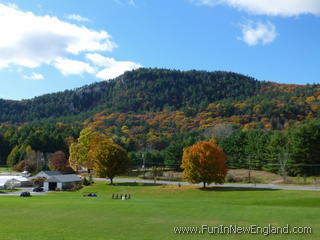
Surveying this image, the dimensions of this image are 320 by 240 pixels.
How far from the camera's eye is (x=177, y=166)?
11488cm

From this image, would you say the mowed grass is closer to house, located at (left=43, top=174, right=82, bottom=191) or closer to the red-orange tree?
the red-orange tree

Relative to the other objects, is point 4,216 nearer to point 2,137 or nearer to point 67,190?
point 67,190

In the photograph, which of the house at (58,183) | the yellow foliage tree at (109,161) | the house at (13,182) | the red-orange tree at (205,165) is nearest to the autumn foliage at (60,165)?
the house at (13,182)

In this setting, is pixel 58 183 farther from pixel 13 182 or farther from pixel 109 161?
pixel 109 161

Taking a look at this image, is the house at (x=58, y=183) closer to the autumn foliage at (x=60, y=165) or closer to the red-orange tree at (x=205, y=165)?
the autumn foliage at (x=60, y=165)

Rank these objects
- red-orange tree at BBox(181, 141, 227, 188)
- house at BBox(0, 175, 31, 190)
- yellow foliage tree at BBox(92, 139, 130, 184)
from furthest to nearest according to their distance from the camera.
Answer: house at BBox(0, 175, 31, 190)
yellow foliage tree at BBox(92, 139, 130, 184)
red-orange tree at BBox(181, 141, 227, 188)

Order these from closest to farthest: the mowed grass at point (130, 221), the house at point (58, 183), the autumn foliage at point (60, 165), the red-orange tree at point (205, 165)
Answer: the mowed grass at point (130, 221) → the red-orange tree at point (205, 165) → the house at point (58, 183) → the autumn foliage at point (60, 165)

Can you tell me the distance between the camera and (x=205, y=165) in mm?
65250

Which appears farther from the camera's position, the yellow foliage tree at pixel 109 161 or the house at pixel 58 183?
the house at pixel 58 183

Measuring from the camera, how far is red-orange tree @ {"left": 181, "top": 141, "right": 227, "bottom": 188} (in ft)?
214

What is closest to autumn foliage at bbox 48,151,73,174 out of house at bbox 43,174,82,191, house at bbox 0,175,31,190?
house at bbox 0,175,31,190

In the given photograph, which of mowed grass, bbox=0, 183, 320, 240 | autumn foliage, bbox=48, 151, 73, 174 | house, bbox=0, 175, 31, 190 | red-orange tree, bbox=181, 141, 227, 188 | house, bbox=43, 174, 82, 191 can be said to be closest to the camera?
mowed grass, bbox=0, 183, 320, 240

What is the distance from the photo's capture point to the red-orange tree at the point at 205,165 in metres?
65.2

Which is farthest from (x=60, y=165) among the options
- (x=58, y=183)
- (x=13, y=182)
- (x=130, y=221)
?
(x=130, y=221)
